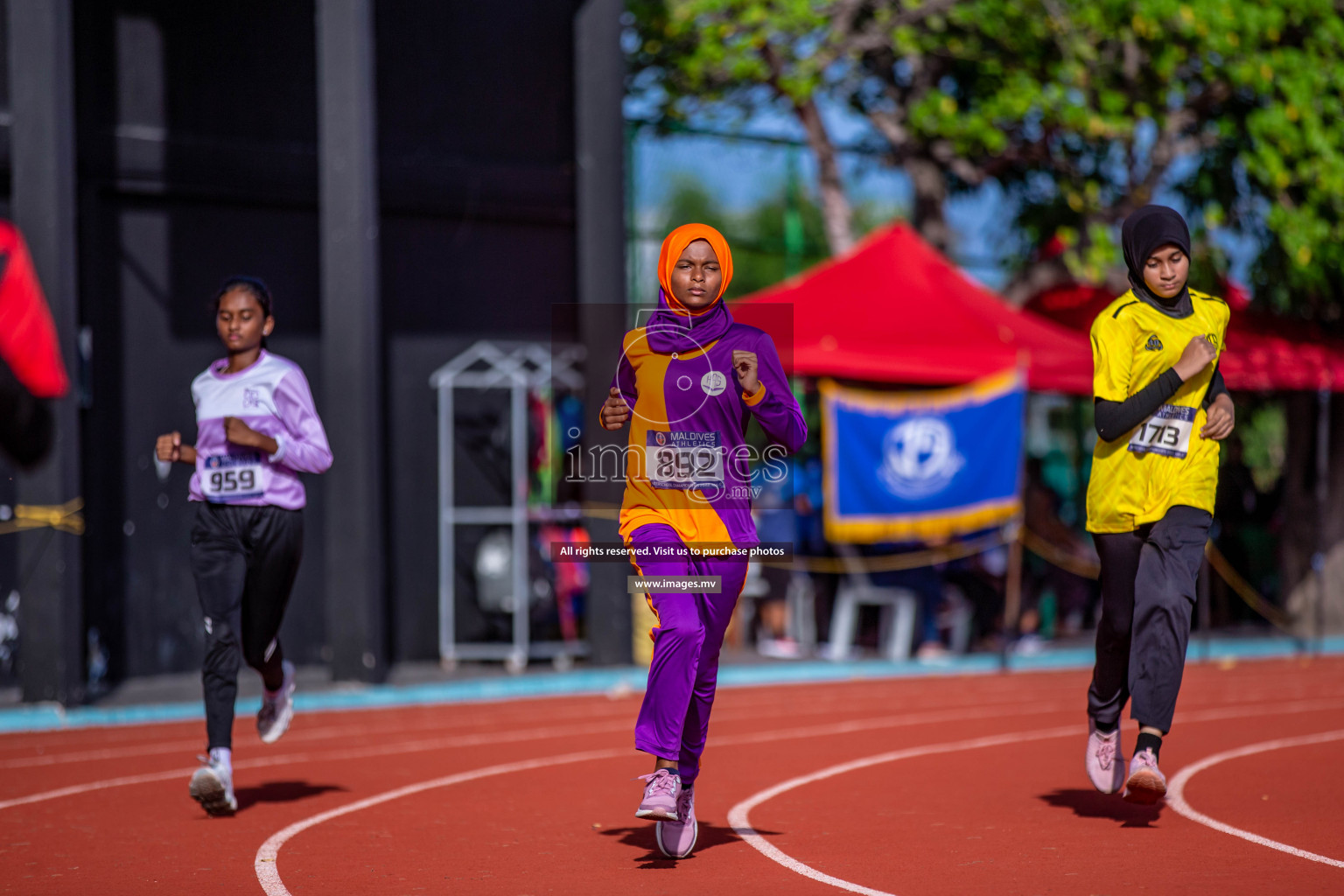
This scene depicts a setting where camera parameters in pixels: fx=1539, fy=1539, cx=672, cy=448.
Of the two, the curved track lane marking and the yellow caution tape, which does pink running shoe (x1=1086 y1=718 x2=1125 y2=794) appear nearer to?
the curved track lane marking

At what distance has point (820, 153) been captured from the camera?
54.6 ft

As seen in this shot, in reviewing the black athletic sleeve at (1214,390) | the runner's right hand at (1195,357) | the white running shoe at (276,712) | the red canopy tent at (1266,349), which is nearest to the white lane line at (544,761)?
the white running shoe at (276,712)

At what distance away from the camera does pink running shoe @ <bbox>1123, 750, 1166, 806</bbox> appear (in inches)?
227

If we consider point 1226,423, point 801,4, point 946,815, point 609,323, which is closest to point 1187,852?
point 946,815

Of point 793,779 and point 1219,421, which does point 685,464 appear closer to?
point 1219,421

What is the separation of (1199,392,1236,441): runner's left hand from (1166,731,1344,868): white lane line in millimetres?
1562

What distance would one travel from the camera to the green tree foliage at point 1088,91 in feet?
49.7

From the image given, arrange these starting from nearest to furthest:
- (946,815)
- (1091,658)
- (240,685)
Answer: (946,815)
(240,685)
(1091,658)

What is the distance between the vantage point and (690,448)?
18.3 ft

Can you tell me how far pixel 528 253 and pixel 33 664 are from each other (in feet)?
18.9

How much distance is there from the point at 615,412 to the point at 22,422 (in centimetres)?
774

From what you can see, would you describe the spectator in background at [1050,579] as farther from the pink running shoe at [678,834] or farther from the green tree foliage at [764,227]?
the pink running shoe at [678,834]

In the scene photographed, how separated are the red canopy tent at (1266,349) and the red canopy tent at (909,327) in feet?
4.96

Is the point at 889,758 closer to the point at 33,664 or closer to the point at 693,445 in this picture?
the point at 693,445
